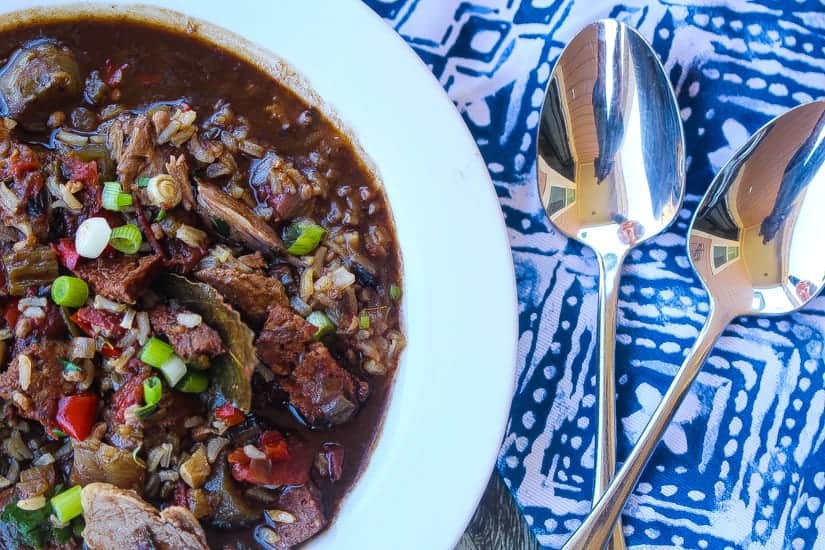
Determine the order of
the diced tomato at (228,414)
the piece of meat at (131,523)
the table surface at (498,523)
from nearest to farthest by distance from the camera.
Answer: the piece of meat at (131,523), the diced tomato at (228,414), the table surface at (498,523)

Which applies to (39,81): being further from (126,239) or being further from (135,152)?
(126,239)

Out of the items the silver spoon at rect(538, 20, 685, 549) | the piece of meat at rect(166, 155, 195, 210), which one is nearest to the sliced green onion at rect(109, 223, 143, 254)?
the piece of meat at rect(166, 155, 195, 210)

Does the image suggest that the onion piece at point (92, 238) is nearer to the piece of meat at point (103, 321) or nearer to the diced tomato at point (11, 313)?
the piece of meat at point (103, 321)

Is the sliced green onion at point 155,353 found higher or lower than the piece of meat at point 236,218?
lower

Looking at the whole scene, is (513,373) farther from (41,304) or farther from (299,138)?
(41,304)

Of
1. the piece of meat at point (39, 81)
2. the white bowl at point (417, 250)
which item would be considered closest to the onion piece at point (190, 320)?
the white bowl at point (417, 250)

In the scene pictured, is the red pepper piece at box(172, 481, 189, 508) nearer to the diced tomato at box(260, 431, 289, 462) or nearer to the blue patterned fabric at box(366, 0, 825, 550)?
the diced tomato at box(260, 431, 289, 462)

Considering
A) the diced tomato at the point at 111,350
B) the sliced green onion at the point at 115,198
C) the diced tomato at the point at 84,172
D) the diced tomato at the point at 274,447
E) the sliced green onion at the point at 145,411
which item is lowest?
the diced tomato at the point at 274,447
